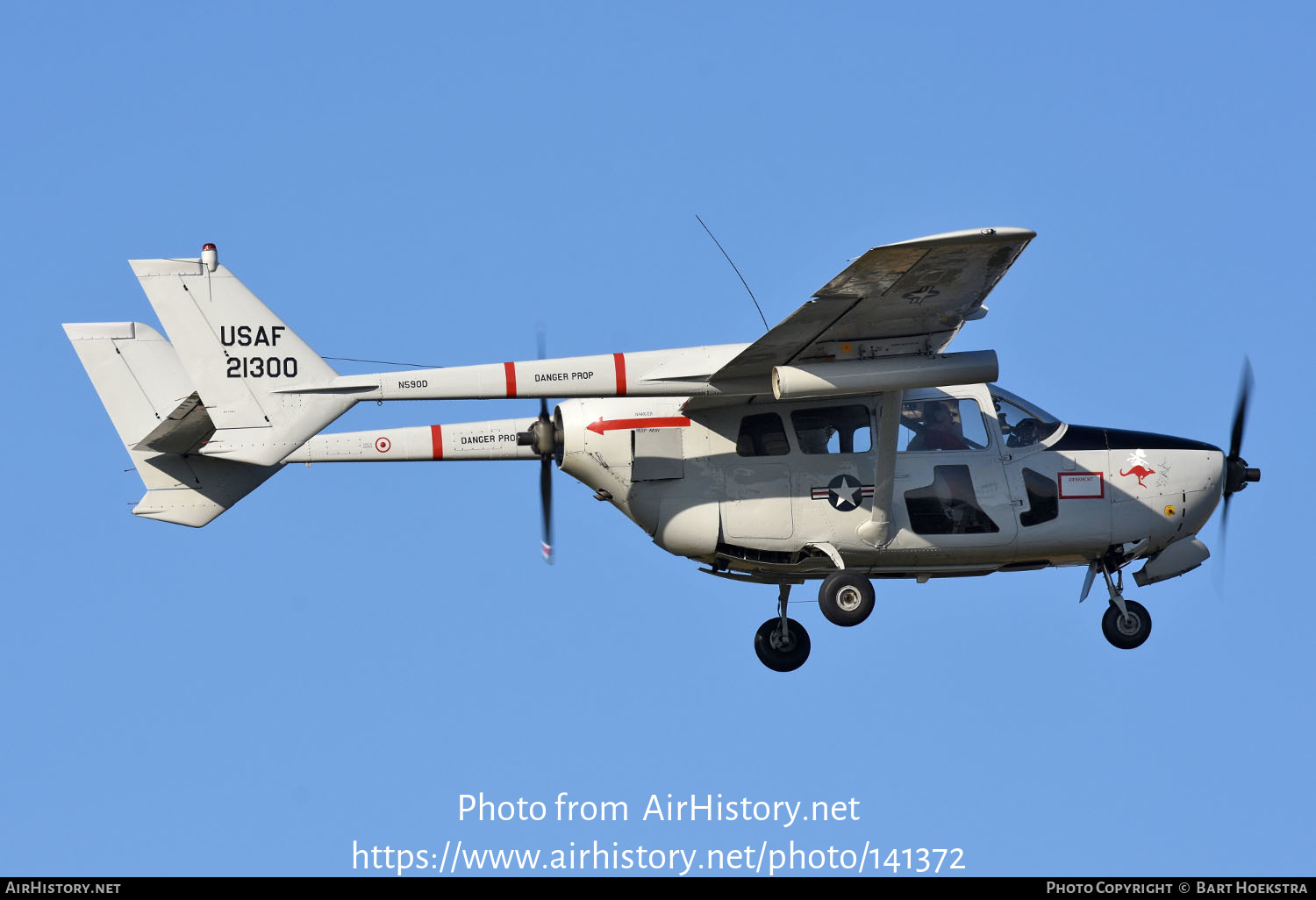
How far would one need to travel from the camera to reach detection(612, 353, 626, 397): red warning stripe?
24.0m

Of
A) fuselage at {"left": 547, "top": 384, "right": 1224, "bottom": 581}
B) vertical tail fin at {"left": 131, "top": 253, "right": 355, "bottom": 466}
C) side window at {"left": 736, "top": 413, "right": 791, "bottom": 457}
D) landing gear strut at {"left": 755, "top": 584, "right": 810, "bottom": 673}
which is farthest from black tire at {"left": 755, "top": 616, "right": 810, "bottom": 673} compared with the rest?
vertical tail fin at {"left": 131, "top": 253, "right": 355, "bottom": 466}

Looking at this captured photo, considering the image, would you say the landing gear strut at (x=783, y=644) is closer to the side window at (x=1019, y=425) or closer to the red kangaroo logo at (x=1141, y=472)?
the side window at (x=1019, y=425)

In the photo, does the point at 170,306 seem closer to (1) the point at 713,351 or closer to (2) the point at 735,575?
(1) the point at 713,351

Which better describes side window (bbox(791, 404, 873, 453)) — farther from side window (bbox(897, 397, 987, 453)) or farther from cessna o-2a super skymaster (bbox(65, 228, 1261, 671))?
side window (bbox(897, 397, 987, 453))

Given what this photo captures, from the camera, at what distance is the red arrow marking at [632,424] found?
2544 cm

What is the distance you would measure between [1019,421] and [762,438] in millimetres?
3776

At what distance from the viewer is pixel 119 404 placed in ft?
90.3

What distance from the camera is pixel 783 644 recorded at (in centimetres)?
2739

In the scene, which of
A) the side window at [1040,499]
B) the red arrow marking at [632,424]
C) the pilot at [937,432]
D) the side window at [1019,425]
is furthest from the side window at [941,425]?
the red arrow marking at [632,424]

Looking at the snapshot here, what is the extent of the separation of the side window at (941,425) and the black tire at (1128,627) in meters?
3.27

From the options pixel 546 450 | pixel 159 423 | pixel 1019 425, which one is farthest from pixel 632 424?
pixel 159 423

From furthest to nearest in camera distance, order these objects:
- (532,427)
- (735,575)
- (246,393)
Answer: (735,575) < (532,427) < (246,393)

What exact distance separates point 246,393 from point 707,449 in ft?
20.6

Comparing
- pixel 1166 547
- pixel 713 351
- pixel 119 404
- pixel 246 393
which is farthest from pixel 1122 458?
pixel 119 404
